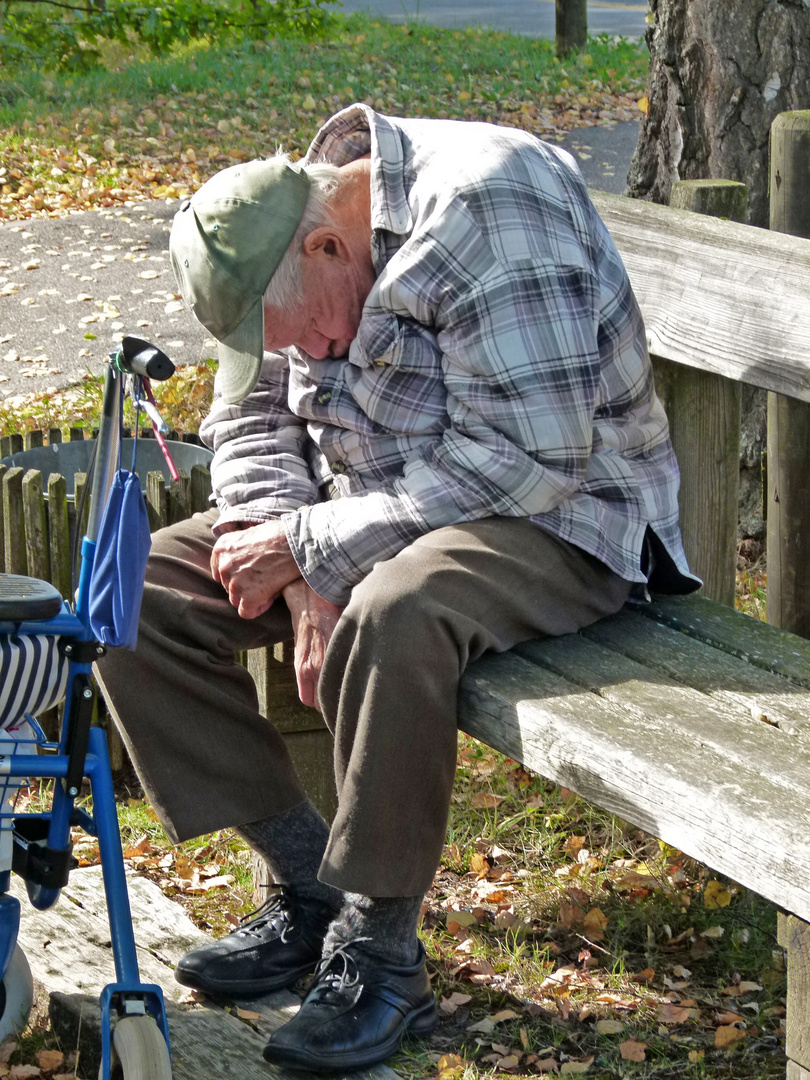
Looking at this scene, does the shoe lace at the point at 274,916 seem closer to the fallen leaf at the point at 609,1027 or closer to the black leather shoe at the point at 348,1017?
the black leather shoe at the point at 348,1017

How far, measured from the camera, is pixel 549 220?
7.51ft

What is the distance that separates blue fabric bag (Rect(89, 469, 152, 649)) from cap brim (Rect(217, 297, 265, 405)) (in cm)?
44

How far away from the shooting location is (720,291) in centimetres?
267

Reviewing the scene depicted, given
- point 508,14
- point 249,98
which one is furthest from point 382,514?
point 508,14

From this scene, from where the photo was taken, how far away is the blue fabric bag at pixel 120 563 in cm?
204

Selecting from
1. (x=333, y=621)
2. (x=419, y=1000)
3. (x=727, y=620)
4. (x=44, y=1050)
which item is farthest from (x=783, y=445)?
(x=44, y=1050)

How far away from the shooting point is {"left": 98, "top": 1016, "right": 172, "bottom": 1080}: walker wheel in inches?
78.9

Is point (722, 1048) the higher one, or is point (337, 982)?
point (337, 982)

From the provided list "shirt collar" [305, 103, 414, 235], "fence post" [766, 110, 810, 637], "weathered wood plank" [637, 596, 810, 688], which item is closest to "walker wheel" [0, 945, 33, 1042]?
"weathered wood plank" [637, 596, 810, 688]

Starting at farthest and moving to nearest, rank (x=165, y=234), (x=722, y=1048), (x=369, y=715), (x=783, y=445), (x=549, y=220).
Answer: (x=165, y=234), (x=783, y=445), (x=722, y=1048), (x=549, y=220), (x=369, y=715)

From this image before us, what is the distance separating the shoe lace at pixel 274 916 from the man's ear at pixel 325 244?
1.26 meters

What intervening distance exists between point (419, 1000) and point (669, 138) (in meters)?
2.63

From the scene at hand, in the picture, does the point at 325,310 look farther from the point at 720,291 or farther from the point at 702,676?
the point at 702,676

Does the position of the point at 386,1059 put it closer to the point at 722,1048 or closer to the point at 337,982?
the point at 337,982
